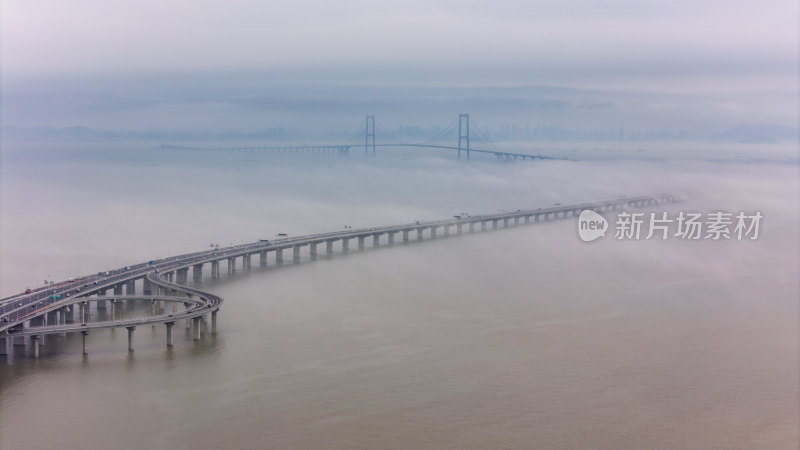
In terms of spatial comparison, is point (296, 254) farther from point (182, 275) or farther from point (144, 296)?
point (144, 296)

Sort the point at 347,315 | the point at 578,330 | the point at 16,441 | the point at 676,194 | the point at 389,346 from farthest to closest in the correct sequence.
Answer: the point at 676,194 < the point at 347,315 < the point at 578,330 < the point at 389,346 < the point at 16,441

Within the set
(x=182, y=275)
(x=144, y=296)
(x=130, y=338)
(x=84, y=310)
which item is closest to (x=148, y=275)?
(x=182, y=275)

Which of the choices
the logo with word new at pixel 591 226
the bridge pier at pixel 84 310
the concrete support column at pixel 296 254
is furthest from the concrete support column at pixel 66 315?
the logo with word new at pixel 591 226

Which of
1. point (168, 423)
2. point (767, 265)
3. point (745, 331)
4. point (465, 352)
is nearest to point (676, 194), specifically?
point (767, 265)

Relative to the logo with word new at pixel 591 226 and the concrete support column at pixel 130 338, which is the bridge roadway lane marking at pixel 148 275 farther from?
the logo with word new at pixel 591 226

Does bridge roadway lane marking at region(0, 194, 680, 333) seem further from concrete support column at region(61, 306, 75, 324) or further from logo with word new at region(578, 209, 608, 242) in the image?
logo with word new at region(578, 209, 608, 242)

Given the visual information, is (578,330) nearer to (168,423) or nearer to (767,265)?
(168,423)
